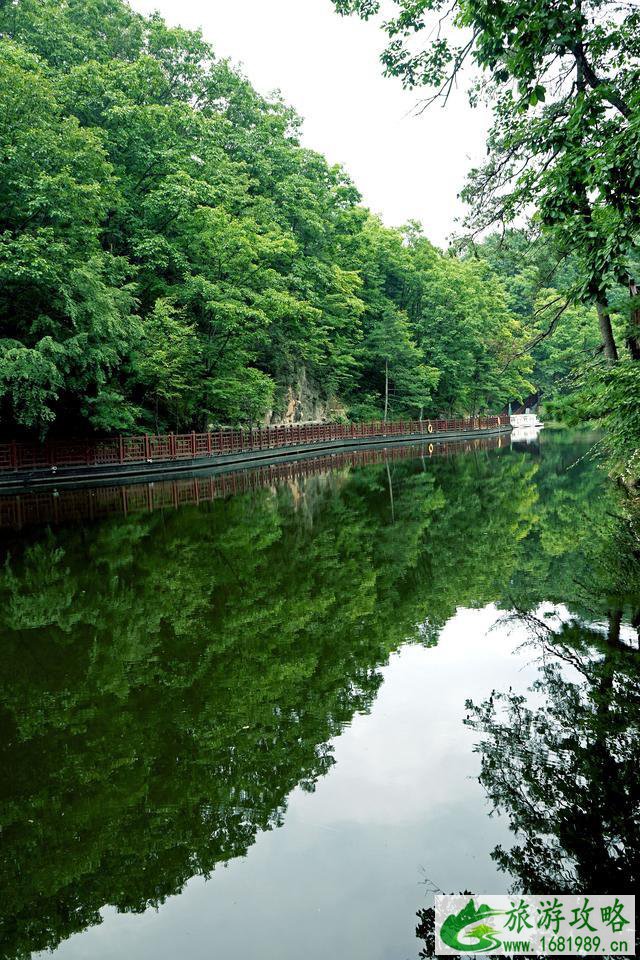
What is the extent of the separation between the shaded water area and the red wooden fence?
51.4 ft

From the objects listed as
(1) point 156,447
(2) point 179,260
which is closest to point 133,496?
(1) point 156,447

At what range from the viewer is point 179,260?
29.8m

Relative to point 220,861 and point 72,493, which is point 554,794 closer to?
point 220,861

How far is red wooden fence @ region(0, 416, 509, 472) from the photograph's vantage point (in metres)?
24.2

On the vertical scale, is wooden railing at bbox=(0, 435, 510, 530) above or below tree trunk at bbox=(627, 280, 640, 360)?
below

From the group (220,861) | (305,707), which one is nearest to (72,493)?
(305,707)

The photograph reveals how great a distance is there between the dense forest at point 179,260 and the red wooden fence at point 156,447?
105 centimetres

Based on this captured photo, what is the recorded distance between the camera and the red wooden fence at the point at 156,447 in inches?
953

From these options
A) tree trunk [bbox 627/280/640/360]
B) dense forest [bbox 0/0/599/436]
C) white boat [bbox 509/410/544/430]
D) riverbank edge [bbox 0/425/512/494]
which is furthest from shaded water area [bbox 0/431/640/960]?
white boat [bbox 509/410/544/430]

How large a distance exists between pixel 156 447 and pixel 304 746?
24599mm

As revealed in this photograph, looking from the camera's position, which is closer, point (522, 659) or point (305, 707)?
point (305, 707)

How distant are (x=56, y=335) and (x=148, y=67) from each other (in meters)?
16.1

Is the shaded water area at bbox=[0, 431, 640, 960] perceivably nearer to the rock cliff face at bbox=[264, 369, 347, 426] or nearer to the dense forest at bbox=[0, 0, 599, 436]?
the dense forest at bbox=[0, 0, 599, 436]

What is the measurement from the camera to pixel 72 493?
21094 mm
